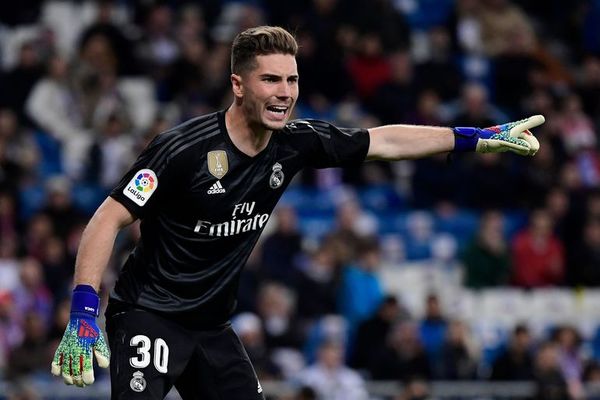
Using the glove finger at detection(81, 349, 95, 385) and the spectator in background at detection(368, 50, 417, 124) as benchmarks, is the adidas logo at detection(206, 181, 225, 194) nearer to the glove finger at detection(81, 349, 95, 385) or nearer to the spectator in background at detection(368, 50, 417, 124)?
the glove finger at detection(81, 349, 95, 385)

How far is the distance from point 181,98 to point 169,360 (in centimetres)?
929

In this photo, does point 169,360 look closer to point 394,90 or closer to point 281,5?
point 394,90

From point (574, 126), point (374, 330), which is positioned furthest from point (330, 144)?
point (574, 126)

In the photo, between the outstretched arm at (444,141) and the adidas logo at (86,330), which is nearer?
the adidas logo at (86,330)

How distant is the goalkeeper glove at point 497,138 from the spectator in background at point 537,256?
755 centimetres

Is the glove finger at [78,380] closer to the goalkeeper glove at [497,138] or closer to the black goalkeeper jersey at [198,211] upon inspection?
the black goalkeeper jersey at [198,211]

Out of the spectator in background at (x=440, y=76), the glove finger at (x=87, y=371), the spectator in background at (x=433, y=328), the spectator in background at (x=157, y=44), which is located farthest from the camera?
the spectator in background at (x=440, y=76)

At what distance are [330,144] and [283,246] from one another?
7050mm

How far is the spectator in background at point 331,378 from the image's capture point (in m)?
12.6

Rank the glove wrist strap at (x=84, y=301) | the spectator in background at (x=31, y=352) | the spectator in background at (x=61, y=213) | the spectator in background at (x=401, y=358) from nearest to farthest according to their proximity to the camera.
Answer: the glove wrist strap at (x=84, y=301), the spectator in background at (x=31, y=352), the spectator in background at (x=401, y=358), the spectator in background at (x=61, y=213)

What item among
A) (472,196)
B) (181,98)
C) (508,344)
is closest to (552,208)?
(472,196)

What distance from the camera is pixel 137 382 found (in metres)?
6.84

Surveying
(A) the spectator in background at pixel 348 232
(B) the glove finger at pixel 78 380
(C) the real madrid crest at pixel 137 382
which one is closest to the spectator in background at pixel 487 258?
(A) the spectator in background at pixel 348 232

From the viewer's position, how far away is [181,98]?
52.6ft
